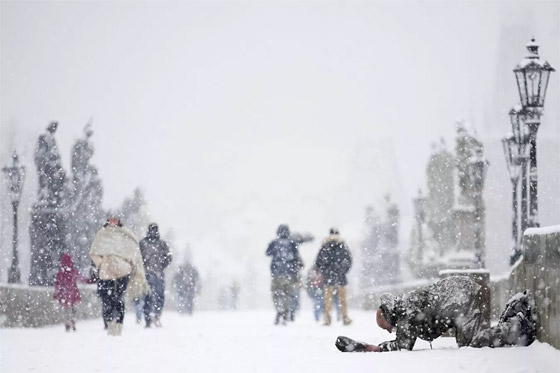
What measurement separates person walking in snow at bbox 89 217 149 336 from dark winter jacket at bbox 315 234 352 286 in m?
4.76

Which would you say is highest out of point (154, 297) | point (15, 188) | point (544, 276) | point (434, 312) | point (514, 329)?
point (15, 188)

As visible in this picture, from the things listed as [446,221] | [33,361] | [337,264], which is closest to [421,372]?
[33,361]

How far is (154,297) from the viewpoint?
20.2 metres

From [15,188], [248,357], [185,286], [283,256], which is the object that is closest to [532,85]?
[283,256]

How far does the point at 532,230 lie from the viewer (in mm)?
10758

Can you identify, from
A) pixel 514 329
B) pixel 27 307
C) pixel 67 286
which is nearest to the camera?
pixel 514 329

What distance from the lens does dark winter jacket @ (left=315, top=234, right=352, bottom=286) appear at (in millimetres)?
20453

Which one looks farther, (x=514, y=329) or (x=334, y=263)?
(x=334, y=263)

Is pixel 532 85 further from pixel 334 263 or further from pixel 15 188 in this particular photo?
pixel 15 188

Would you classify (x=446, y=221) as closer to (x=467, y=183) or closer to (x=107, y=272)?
(x=467, y=183)

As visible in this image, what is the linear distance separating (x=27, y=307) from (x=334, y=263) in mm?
6030

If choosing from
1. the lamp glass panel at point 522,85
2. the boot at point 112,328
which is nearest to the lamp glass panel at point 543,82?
the lamp glass panel at point 522,85

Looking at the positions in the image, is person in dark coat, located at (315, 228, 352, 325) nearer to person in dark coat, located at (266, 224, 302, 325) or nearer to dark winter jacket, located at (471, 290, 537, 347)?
person in dark coat, located at (266, 224, 302, 325)

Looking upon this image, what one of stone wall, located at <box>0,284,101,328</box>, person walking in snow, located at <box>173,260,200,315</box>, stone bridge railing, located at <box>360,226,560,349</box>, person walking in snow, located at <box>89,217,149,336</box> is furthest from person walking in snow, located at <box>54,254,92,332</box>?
person walking in snow, located at <box>173,260,200,315</box>
